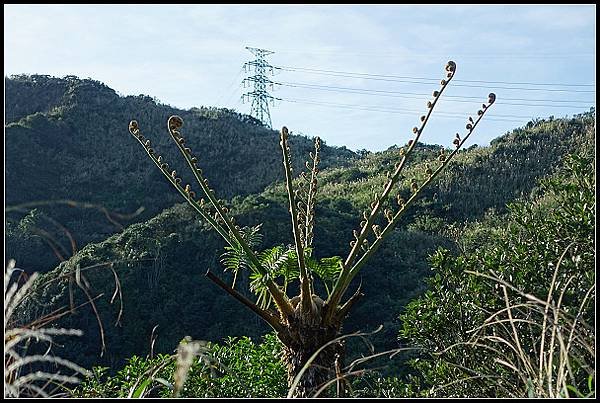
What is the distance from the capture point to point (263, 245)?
511 inches

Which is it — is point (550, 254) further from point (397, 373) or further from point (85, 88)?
point (85, 88)

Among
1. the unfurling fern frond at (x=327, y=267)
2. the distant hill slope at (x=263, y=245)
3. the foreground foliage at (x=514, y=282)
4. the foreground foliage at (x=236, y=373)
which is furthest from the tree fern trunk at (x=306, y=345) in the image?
the distant hill slope at (x=263, y=245)

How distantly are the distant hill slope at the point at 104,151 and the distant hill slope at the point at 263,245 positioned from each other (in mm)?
3049

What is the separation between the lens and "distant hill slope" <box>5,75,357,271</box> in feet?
62.1

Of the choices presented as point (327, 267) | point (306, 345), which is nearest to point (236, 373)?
point (327, 267)

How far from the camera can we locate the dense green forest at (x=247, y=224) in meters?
3.57

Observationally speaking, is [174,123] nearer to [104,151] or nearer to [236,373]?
[236,373]

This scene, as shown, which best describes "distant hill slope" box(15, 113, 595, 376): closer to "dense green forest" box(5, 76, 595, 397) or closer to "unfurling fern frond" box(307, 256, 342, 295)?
"dense green forest" box(5, 76, 595, 397)

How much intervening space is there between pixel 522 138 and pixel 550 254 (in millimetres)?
16316

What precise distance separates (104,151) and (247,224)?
10632 millimetres

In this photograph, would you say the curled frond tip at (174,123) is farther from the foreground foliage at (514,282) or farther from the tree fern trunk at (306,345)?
the foreground foliage at (514,282)

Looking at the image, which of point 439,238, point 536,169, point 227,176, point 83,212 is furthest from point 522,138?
point 83,212

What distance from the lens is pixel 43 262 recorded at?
1227cm

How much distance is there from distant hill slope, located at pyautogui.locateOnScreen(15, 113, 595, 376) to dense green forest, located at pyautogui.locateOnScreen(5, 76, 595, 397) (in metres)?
0.04
